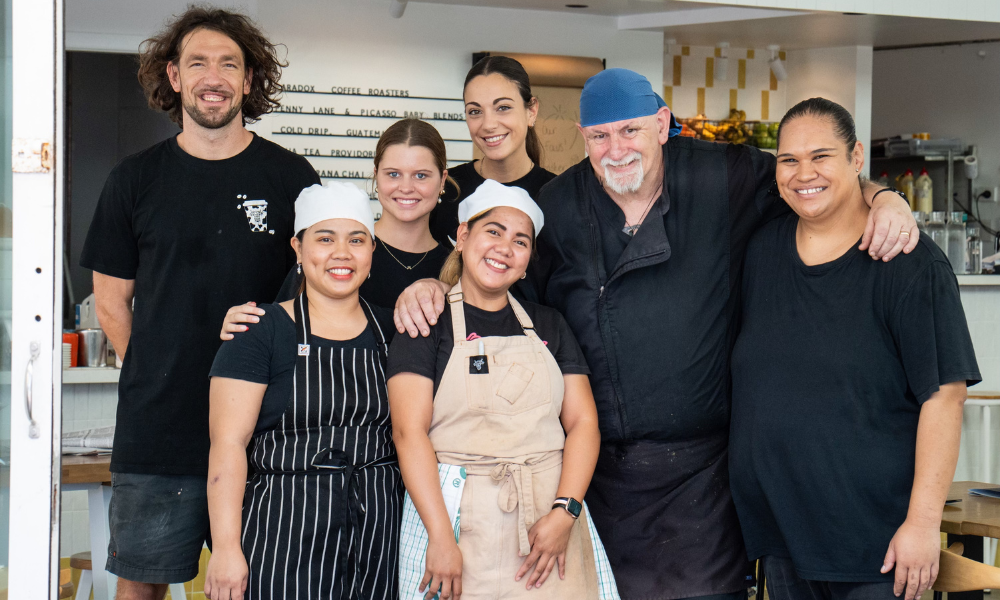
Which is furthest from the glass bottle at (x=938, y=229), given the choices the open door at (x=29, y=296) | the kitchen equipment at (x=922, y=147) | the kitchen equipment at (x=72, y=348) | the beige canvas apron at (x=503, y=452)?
the open door at (x=29, y=296)

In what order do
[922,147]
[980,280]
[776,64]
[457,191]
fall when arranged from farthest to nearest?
[922,147] < [776,64] < [980,280] < [457,191]

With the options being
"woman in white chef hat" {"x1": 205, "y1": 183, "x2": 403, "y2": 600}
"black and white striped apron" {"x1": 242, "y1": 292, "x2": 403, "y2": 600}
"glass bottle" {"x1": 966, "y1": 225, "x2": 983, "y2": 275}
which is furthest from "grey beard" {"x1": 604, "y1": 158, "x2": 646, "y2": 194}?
"glass bottle" {"x1": 966, "y1": 225, "x2": 983, "y2": 275}

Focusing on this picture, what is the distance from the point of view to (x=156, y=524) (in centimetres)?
243

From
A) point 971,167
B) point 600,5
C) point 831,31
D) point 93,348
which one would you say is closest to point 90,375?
point 93,348

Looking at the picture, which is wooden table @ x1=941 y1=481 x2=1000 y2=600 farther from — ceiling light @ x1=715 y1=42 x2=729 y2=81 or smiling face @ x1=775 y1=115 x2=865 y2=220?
ceiling light @ x1=715 y1=42 x2=729 y2=81

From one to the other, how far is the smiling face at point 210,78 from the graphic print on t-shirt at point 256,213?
0.23 meters

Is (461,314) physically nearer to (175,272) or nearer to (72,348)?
(175,272)

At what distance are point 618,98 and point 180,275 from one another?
127 centimetres

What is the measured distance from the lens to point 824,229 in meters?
2.21

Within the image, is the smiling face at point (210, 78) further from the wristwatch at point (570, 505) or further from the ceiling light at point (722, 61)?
the ceiling light at point (722, 61)

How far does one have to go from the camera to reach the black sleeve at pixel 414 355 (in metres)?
2.16

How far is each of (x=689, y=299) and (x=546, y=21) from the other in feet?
13.7

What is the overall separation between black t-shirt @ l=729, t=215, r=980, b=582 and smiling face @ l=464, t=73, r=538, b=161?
45.8 inches

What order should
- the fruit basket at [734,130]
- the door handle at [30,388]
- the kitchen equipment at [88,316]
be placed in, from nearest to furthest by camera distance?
the door handle at [30,388] → the kitchen equipment at [88,316] → the fruit basket at [734,130]
